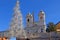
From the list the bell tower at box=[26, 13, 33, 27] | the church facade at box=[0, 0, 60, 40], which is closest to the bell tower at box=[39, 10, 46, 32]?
the church facade at box=[0, 0, 60, 40]

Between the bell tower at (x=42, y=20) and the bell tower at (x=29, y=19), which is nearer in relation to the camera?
the bell tower at (x=42, y=20)

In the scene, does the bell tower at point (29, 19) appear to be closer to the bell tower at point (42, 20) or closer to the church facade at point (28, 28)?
the church facade at point (28, 28)

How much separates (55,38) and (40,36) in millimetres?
2267

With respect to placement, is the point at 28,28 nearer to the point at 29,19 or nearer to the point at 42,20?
the point at 29,19

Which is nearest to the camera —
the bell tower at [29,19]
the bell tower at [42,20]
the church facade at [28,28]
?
the church facade at [28,28]

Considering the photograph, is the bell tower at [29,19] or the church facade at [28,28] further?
the bell tower at [29,19]

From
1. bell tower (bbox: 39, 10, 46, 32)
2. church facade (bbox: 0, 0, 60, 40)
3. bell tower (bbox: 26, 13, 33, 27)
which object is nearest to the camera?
church facade (bbox: 0, 0, 60, 40)

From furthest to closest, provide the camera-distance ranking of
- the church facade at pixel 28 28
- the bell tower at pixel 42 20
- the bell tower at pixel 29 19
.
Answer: the bell tower at pixel 29 19 < the bell tower at pixel 42 20 < the church facade at pixel 28 28

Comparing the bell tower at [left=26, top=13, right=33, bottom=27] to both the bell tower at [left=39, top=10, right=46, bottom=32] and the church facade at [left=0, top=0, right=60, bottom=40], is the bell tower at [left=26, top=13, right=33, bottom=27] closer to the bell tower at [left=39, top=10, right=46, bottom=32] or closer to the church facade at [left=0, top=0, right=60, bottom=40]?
the church facade at [left=0, top=0, right=60, bottom=40]

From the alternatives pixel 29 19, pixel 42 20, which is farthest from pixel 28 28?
pixel 42 20

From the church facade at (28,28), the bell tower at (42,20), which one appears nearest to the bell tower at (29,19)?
the church facade at (28,28)

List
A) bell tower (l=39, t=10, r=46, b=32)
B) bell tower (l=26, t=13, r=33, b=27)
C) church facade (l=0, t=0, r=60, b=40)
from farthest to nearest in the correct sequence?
bell tower (l=26, t=13, r=33, b=27) < bell tower (l=39, t=10, r=46, b=32) < church facade (l=0, t=0, r=60, b=40)

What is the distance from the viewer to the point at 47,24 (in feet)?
115

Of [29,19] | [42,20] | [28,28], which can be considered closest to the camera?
[42,20]
